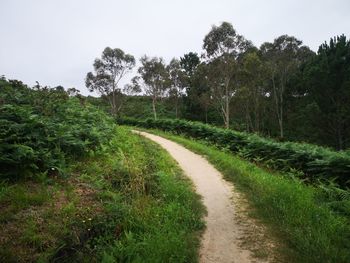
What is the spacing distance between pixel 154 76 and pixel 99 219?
42.4 meters

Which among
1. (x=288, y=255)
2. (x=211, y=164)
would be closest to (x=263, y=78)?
(x=211, y=164)

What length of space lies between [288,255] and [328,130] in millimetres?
28819

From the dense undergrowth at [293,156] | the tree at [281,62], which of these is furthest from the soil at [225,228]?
the tree at [281,62]

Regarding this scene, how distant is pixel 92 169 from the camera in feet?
26.8

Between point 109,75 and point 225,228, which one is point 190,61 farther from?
point 225,228

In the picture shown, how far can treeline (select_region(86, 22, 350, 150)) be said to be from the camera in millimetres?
29391

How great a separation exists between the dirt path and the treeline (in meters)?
23.1

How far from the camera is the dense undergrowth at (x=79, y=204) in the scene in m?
4.61

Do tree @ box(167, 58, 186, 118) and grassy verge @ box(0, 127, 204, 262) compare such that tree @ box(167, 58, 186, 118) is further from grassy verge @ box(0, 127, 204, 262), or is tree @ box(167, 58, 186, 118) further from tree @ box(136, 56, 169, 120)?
grassy verge @ box(0, 127, 204, 262)

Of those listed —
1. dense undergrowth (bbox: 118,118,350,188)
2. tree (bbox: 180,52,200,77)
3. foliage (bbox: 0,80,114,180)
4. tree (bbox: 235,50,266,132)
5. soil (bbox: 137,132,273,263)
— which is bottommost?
soil (bbox: 137,132,273,263)

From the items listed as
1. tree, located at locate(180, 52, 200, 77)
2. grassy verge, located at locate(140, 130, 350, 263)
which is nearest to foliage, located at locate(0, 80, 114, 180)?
grassy verge, located at locate(140, 130, 350, 263)

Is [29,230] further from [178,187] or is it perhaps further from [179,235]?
[178,187]

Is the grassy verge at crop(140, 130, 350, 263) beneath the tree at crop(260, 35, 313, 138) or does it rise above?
beneath

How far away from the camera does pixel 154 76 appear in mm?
46469
